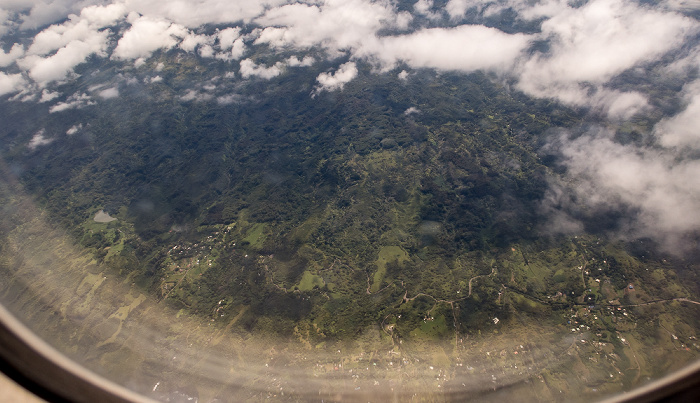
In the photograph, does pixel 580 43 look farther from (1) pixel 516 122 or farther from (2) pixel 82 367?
(2) pixel 82 367

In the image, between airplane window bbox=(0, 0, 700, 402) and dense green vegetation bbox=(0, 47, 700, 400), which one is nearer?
airplane window bbox=(0, 0, 700, 402)

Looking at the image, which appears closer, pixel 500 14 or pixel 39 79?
pixel 39 79

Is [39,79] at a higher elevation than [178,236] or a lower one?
higher

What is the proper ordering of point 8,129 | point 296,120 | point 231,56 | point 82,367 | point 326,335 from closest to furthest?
point 82,367
point 326,335
point 8,129
point 296,120
point 231,56

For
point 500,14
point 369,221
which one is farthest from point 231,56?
point 500,14

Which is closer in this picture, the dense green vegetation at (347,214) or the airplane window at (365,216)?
the airplane window at (365,216)

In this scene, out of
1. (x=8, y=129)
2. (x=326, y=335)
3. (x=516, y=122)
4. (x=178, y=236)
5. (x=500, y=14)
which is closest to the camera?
(x=326, y=335)

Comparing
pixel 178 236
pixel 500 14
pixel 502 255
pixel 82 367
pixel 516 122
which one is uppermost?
pixel 82 367
